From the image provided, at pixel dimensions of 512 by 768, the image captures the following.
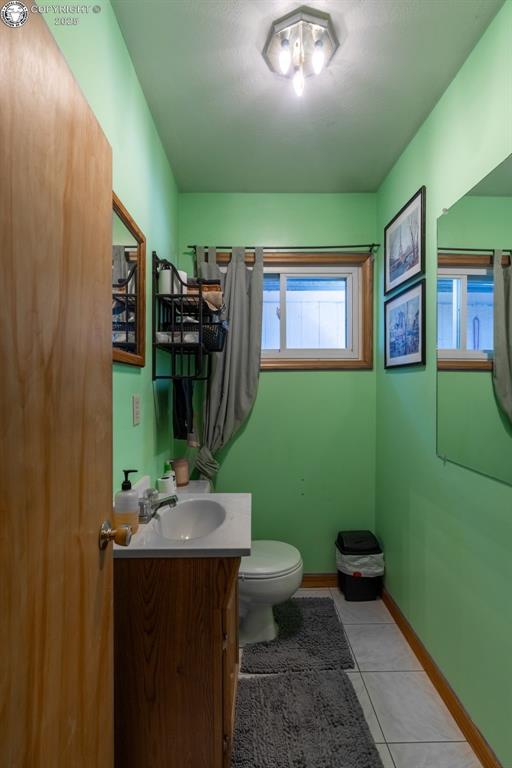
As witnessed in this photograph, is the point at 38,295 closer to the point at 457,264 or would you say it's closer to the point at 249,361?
the point at 457,264

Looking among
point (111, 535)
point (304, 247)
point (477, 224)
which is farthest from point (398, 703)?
point (304, 247)

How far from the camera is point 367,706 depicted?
149 centimetres

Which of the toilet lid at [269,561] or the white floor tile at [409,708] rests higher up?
the toilet lid at [269,561]

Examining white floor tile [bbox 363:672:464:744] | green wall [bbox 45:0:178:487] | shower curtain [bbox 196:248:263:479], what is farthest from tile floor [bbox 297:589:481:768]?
green wall [bbox 45:0:178:487]

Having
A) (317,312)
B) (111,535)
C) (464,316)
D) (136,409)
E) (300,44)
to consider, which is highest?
(300,44)

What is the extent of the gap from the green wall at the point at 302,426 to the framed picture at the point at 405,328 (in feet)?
1.10

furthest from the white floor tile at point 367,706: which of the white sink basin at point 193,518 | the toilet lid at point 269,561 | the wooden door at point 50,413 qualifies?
the wooden door at point 50,413

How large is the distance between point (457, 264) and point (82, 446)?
1530 millimetres

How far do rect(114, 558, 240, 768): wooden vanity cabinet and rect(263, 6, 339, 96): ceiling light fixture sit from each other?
1754 millimetres

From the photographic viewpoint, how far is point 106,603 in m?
0.87

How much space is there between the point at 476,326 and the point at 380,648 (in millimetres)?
1664

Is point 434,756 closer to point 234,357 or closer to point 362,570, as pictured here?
point 362,570

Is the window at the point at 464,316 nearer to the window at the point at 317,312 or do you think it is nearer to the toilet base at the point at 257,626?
the window at the point at 317,312

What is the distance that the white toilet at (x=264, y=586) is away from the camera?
1.73m
